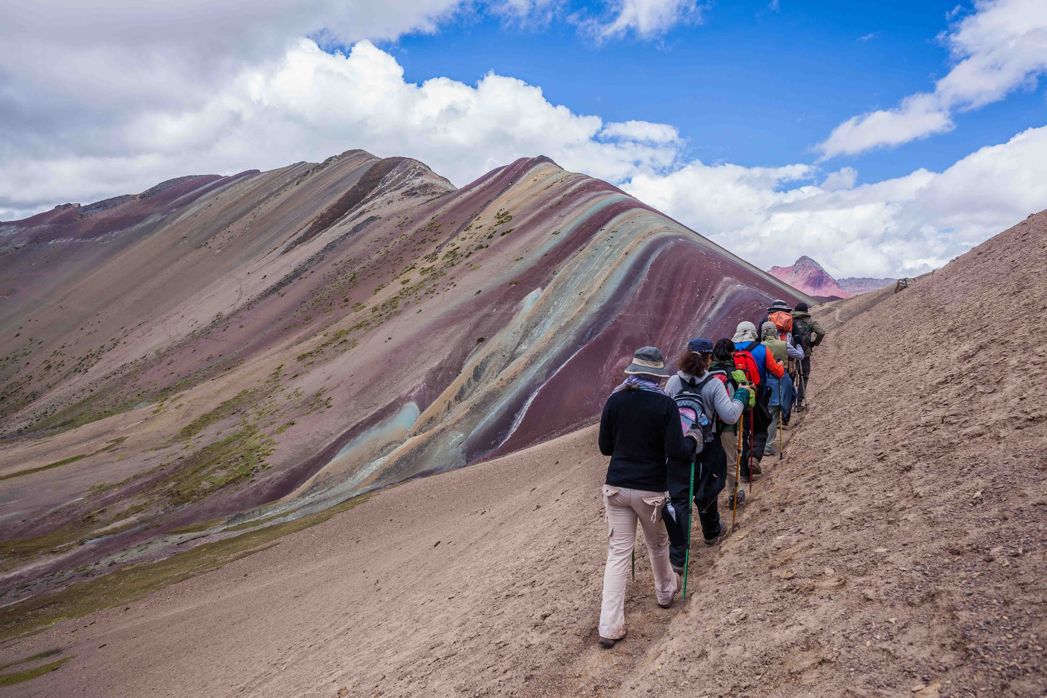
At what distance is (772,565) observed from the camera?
19.8 feet

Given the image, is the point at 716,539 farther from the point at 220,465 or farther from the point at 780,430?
the point at 220,465

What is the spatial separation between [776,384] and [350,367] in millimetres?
29273

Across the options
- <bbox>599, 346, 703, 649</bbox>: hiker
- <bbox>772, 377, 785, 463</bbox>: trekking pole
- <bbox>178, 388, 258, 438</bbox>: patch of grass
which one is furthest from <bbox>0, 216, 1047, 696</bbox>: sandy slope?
<bbox>178, 388, 258, 438</bbox>: patch of grass

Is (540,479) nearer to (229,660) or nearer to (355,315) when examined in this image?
(229,660)

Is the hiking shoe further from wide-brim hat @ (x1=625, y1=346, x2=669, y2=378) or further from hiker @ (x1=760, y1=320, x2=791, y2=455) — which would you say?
wide-brim hat @ (x1=625, y1=346, x2=669, y2=378)

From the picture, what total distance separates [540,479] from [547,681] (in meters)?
10.9

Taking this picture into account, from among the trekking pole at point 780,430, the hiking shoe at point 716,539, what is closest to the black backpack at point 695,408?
the hiking shoe at point 716,539

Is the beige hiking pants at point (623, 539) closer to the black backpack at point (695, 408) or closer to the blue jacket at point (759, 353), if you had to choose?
the black backpack at point (695, 408)

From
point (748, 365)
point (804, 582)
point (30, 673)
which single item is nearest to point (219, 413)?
point (30, 673)

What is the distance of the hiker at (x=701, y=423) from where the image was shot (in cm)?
614

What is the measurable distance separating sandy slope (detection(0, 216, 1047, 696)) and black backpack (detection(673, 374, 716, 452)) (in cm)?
132

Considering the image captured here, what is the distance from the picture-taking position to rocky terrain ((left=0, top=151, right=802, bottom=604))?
26766mm

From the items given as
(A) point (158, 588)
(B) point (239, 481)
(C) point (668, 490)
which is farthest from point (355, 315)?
(C) point (668, 490)

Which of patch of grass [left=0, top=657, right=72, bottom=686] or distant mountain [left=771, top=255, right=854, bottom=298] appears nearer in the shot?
patch of grass [left=0, top=657, right=72, bottom=686]
